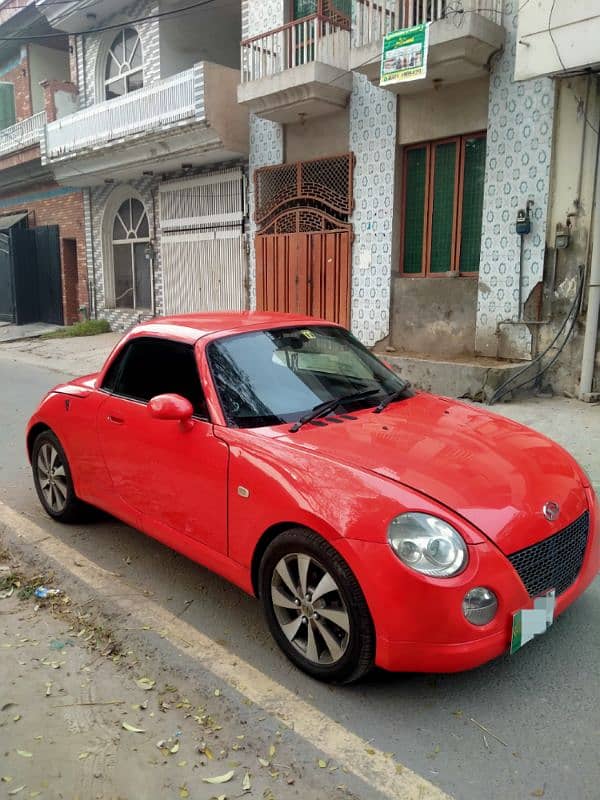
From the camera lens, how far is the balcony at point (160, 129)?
12852 mm

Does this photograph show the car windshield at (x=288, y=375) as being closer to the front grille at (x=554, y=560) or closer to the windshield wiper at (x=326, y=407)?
the windshield wiper at (x=326, y=407)

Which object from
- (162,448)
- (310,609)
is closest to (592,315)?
(162,448)

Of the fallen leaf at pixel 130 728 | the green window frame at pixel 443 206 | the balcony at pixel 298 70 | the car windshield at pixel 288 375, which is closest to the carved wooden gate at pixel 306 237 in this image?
the balcony at pixel 298 70

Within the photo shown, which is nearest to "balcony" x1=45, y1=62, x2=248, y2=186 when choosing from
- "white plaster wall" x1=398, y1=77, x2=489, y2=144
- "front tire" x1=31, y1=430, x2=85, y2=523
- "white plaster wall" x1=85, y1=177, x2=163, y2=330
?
"white plaster wall" x1=85, y1=177, x2=163, y2=330

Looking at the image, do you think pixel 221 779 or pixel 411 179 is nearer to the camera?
pixel 221 779

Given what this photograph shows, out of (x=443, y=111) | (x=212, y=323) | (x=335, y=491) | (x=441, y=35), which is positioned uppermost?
(x=441, y=35)

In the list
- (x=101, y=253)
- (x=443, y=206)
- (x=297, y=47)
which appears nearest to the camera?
(x=443, y=206)

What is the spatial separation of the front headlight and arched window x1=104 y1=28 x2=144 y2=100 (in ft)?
52.6

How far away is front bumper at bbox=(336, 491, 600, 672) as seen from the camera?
2.55 m

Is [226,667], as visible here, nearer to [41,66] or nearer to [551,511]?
[551,511]

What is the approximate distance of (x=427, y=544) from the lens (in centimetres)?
262

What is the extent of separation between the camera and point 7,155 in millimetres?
20219

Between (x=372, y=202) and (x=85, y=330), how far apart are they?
993 cm

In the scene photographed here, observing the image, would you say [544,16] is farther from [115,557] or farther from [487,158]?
[115,557]
